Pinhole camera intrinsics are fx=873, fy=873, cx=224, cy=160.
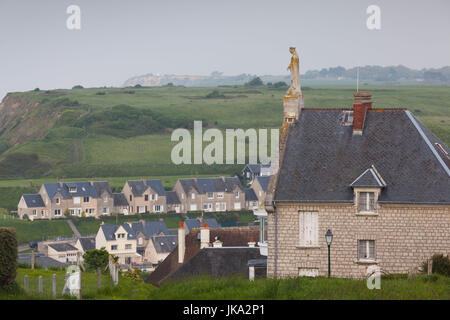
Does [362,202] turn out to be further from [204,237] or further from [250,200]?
[250,200]

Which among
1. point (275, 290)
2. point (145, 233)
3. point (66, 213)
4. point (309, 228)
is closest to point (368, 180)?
point (309, 228)

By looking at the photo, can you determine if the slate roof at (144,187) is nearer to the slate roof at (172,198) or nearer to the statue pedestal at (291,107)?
the slate roof at (172,198)

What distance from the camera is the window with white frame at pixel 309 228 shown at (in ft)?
97.1

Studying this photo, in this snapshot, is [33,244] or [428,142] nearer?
[428,142]

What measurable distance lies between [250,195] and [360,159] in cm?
11286

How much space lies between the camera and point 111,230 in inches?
4173

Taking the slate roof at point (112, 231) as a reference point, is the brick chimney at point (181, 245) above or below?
above

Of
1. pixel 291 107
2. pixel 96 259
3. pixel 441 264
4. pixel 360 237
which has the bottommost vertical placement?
pixel 96 259

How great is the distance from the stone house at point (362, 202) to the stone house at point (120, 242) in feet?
246

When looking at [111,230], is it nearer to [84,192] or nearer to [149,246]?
[149,246]

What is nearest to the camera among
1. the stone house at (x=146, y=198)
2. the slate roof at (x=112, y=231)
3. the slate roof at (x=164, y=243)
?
the slate roof at (x=164, y=243)

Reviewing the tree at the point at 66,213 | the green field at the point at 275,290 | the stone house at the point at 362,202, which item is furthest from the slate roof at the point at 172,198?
the green field at the point at 275,290

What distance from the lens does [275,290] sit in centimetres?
2327
